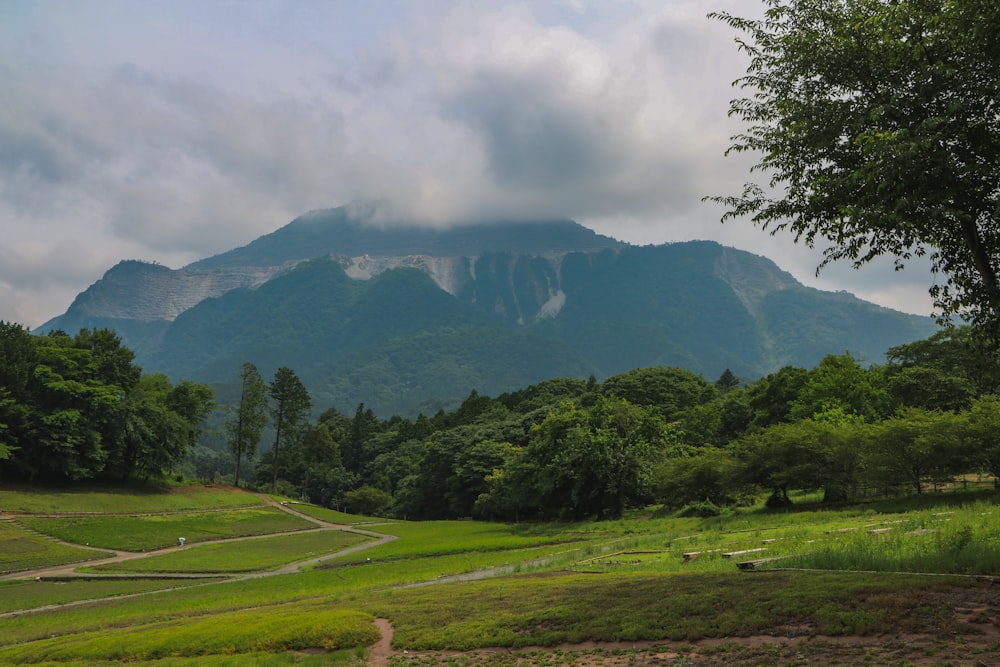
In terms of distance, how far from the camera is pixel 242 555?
44.9 metres

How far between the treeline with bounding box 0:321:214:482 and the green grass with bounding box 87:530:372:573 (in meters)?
22.4

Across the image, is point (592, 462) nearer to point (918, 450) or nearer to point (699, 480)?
point (699, 480)

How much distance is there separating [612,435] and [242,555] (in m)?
29.8

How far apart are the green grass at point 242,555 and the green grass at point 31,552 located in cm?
416

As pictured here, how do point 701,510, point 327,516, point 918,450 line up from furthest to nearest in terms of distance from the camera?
point 327,516 → point 701,510 → point 918,450

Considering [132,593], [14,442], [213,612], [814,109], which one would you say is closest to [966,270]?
[814,109]

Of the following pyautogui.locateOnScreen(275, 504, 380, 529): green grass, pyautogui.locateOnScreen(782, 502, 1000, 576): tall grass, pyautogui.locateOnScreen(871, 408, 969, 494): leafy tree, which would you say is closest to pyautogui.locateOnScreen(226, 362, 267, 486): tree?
pyautogui.locateOnScreen(275, 504, 380, 529): green grass

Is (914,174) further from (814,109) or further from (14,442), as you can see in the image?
(14,442)

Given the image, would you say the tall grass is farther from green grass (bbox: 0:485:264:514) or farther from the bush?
green grass (bbox: 0:485:264:514)

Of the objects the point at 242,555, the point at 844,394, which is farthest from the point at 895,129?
the point at 844,394

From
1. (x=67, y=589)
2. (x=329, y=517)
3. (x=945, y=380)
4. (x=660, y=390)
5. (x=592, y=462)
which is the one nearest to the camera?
(x=67, y=589)

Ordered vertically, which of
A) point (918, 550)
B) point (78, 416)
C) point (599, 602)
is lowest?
point (599, 602)

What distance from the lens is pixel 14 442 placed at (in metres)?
59.8

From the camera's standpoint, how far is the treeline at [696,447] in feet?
104
